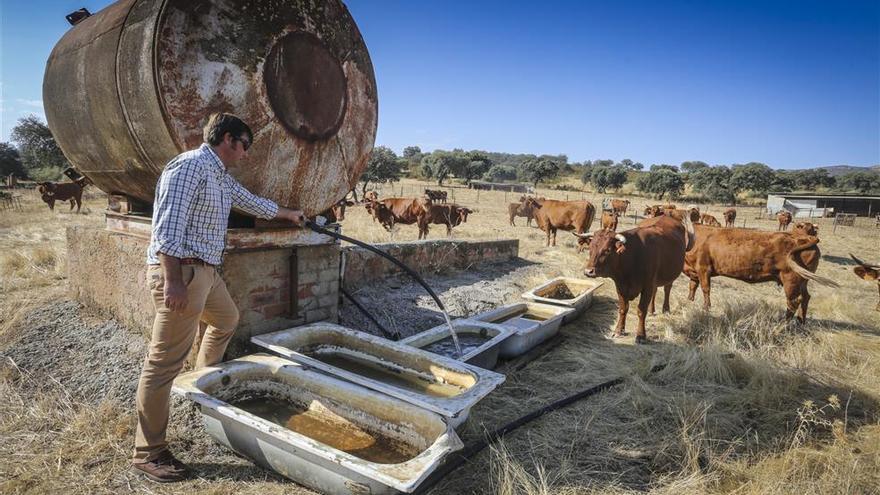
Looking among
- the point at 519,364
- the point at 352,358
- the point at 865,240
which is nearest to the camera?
the point at 352,358

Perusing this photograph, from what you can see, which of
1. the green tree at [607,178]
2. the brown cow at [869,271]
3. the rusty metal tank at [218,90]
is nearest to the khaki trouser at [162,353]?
the rusty metal tank at [218,90]

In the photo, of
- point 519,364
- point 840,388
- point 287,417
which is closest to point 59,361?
point 287,417

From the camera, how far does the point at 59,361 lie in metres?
3.87

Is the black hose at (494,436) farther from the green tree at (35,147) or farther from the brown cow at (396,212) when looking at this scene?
the green tree at (35,147)

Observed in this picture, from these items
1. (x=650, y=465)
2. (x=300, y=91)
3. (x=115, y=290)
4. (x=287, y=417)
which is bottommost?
(x=650, y=465)

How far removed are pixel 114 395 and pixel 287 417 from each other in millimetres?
1381

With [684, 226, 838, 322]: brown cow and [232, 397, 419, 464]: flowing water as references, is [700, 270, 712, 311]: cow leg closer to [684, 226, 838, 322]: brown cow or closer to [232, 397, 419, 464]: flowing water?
→ [684, 226, 838, 322]: brown cow

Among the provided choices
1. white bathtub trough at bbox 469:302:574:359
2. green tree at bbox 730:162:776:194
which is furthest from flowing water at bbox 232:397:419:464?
green tree at bbox 730:162:776:194

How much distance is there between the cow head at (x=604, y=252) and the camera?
5.65 metres

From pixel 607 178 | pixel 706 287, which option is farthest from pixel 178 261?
pixel 607 178

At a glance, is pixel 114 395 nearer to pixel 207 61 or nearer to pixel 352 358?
pixel 352 358

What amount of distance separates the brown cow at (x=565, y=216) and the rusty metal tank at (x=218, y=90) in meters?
11.3

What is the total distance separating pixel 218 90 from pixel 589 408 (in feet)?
12.3

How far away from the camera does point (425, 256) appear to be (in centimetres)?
831
